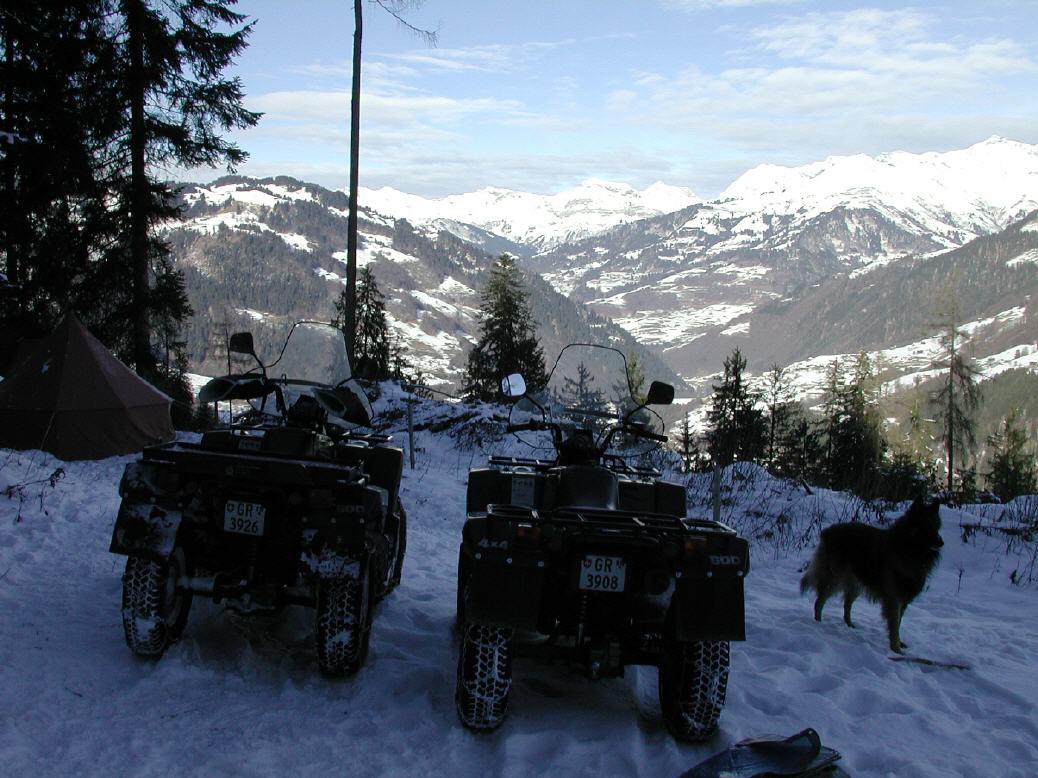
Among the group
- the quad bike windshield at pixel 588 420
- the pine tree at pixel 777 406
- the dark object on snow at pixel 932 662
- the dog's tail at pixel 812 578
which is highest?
the pine tree at pixel 777 406

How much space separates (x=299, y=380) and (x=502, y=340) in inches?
1243

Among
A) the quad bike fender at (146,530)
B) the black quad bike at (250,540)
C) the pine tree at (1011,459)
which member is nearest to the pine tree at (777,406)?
the pine tree at (1011,459)

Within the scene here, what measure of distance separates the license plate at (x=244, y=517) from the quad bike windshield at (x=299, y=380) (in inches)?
38.0

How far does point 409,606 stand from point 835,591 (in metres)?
3.16

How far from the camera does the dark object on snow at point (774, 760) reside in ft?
11.1

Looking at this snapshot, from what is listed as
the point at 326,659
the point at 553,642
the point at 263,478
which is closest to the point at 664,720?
the point at 553,642

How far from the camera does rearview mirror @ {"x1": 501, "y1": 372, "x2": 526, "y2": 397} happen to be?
5168 mm

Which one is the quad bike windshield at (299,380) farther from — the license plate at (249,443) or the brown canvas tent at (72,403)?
the brown canvas tent at (72,403)

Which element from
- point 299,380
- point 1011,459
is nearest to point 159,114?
point 299,380

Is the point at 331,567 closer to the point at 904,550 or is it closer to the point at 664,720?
the point at 664,720

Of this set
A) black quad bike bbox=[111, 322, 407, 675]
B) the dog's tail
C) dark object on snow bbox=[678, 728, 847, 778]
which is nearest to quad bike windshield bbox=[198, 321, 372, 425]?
black quad bike bbox=[111, 322, 407, 675]

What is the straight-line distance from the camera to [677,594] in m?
3.81

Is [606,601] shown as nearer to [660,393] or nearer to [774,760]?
[774,760]

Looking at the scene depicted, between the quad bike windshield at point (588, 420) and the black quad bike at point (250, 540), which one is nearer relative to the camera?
the black quad bike at point (250, 540)
